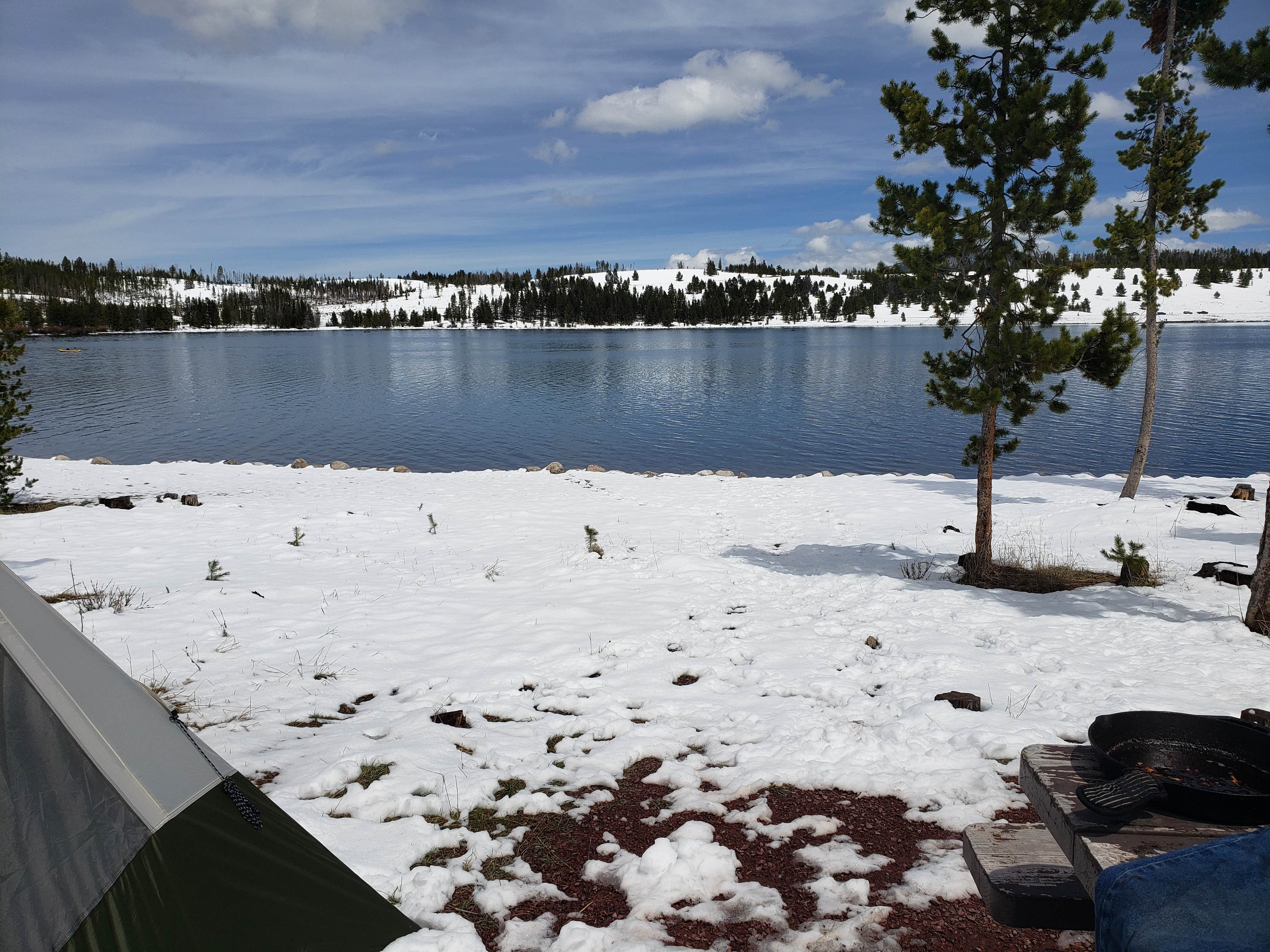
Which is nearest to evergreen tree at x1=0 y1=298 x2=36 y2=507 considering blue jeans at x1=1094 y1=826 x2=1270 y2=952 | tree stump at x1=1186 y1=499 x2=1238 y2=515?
blue jeans at x1=1094 y1=826 x2=1270 y2=952

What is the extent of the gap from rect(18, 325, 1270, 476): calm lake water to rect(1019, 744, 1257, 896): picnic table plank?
25453 millimetres

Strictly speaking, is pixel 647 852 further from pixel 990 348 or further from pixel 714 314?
pixel 714 314

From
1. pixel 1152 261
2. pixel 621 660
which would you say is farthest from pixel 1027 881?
pixel 1152 261

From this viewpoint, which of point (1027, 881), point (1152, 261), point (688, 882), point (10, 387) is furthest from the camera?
point (1152, 261)

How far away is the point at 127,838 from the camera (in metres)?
2.83

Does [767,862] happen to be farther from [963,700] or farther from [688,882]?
[963,700]

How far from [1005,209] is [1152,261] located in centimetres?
933

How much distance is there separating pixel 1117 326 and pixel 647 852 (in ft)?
31.4

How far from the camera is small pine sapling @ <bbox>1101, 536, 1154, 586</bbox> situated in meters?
9.41

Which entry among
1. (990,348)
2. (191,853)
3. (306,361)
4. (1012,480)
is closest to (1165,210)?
(1012,480)

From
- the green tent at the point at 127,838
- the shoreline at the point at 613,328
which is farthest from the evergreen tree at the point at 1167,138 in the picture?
the shoreline at the point at 613,328

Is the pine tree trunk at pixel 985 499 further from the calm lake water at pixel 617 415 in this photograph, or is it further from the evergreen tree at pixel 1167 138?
the calm lake water at pixel 617 415

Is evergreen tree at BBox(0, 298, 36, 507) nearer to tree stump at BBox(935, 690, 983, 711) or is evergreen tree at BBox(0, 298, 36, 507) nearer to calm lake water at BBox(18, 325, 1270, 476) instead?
tree stump at BBox(935, 690, 983, 711)

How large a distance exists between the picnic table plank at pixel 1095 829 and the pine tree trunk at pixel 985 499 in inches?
344
